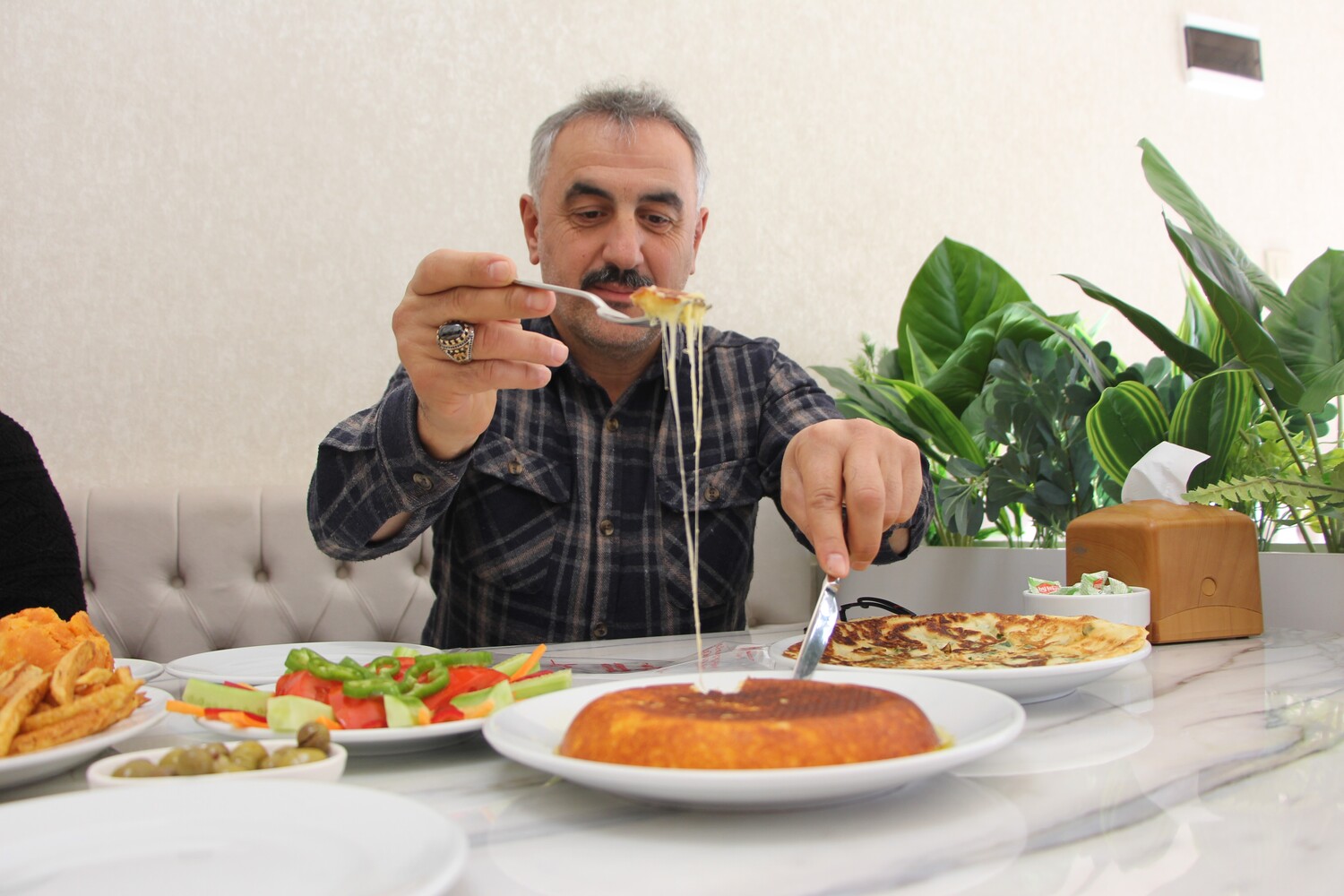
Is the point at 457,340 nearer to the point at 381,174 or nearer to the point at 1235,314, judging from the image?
the point at 1235,314

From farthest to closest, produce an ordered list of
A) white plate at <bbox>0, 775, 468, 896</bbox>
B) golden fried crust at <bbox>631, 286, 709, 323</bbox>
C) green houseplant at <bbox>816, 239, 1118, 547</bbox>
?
green houseplant at <bbox>816, 239, 1118, 547</bbox>, golden fried crust at <bbox>631, 286, 709, 323</bbox>, white plate at <bbox>0, 775, 468, 896</bbox>

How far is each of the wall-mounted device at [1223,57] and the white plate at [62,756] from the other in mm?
3452

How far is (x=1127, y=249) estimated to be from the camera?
2982mm

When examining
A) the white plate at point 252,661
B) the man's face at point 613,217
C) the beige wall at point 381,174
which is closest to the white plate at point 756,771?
the white plate at point 252,661

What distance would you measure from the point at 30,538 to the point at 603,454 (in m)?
0.82

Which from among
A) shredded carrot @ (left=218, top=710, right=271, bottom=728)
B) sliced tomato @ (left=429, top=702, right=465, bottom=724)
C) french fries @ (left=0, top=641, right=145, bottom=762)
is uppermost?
Answer: french fries @ (left=0, top=641, right=145, bottom=762)

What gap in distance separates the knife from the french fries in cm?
45

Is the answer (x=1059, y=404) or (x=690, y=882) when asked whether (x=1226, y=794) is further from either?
(x=1059, y=404)

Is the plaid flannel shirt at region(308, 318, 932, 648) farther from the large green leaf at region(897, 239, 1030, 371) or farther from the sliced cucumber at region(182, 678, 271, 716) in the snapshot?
the sliced cucumber at region(182, 678, 271, 716)

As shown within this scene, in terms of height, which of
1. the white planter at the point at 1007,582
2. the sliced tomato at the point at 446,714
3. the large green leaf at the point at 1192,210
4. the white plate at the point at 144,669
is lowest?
the white planter at the point at 1007,582

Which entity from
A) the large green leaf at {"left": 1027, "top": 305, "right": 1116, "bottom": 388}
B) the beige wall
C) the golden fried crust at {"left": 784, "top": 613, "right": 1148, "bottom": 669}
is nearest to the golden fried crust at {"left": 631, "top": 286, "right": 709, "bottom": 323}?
the golden fried crust at {"left": 784, "top": 613, "right": 1148, "bottom": 669}

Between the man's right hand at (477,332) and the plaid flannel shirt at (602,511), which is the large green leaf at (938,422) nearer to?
the plaid flannel shirt at (602,511)

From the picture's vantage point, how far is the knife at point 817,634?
0.73 meters

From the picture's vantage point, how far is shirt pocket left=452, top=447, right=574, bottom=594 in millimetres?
1529
